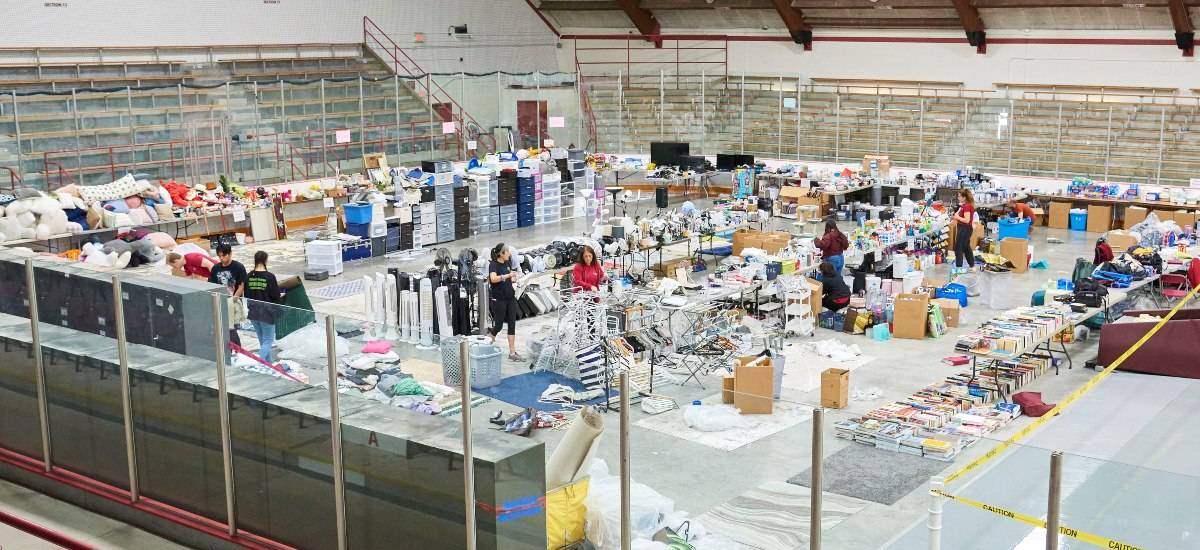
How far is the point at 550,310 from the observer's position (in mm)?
13586

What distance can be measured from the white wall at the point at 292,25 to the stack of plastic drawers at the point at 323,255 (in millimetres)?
7794

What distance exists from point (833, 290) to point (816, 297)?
281mm

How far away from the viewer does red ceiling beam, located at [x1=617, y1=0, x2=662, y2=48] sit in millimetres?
29141

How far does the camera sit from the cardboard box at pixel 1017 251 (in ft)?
55.3

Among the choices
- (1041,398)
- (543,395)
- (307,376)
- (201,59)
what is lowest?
(1041,398)

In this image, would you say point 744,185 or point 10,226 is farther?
point 744,185

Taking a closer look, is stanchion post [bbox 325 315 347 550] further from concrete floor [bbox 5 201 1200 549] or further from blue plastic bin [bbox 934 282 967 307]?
blue plastic bin [bbox 934 282 967 307]

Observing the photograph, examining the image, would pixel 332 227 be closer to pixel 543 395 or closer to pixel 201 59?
pixel 201 59

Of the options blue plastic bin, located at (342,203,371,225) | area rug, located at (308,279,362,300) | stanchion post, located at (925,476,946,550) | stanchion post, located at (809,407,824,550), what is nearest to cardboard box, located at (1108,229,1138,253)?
area rug, located at (308,279,362,300)

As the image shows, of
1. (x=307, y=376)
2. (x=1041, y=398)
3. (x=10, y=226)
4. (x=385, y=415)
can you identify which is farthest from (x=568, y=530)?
(x=10, y=226)

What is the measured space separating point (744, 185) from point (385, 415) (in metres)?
17.9

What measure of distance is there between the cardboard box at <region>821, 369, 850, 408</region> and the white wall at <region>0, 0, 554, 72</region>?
16.2 m

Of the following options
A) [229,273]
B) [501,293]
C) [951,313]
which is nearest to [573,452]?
[501,293]

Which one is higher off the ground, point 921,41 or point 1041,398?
point 921,41
